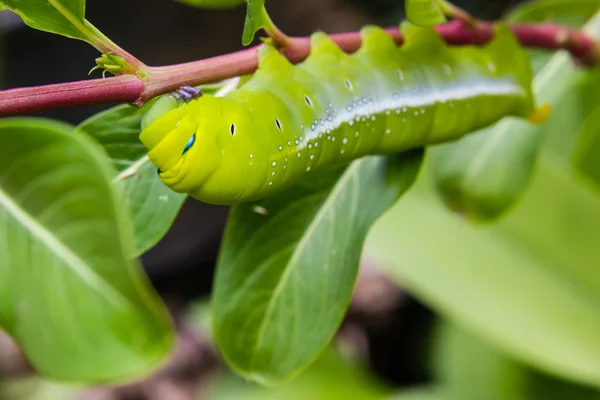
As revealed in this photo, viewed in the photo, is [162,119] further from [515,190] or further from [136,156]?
[515,190]

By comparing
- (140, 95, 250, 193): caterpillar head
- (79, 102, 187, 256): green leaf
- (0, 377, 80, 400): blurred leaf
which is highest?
(140, 95, 250, 193): caterpillar head

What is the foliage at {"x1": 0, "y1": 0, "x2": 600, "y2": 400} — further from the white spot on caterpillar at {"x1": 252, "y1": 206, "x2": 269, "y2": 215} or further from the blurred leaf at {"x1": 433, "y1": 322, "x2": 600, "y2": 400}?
the blurred leaf at {"x1": 433, "y1": 322, "x2": 600, "y2": 400}

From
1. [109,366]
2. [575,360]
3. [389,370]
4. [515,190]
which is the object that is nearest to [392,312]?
[389,370]

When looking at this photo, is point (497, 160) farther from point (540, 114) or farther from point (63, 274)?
point (63, 274)

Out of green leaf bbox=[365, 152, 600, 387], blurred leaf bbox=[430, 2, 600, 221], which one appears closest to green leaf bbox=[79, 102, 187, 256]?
blurred leaf bbox=[430, 2, 600, 221]

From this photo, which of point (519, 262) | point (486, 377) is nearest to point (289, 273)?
point (519, 262)
